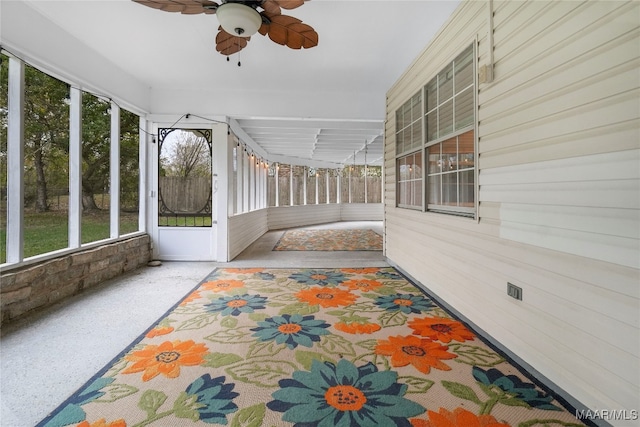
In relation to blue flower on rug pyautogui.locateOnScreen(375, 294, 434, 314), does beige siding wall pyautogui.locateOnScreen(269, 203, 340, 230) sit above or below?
above

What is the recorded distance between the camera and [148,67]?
4.24 meters

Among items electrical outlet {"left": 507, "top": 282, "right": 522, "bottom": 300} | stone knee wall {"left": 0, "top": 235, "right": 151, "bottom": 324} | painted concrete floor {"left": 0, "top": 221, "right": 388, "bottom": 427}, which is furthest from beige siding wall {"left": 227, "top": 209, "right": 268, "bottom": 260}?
electrical outlet {"left": 507, "top": 282, "right": 522, "bottom": 300}

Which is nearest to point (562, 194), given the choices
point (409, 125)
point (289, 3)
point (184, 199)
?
point (289, 3)

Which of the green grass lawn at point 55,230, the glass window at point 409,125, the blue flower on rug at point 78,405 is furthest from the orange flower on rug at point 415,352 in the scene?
the green grass lawn at point 55,230

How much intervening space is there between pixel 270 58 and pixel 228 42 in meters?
1.31

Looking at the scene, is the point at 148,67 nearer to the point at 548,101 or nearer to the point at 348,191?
the point at 548,101

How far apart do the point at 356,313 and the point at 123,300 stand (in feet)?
8.49

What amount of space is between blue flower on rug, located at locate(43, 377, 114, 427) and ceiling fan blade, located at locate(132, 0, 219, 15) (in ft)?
8.44

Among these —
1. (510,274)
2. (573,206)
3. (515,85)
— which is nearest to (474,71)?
(515,85)

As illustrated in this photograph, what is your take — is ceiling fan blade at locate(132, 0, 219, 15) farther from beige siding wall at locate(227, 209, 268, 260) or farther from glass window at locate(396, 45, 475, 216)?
beige siding wall at locate(227, 209, 268, 260)

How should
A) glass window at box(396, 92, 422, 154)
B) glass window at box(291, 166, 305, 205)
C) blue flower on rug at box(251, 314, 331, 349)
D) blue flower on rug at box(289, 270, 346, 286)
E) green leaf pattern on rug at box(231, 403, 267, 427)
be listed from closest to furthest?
green leaf pattern on rug at box(231, 403, 267, 427)
blue flower on rug at box(251, 314, 331, 349)
glass window at box(396, 92, 422, 154)
blue flower on rug at box(289, 270, 346, 286)
glass window at box(291, 166, 305, 205)

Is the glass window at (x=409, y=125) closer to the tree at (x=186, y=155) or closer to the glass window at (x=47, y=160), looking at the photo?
the tree at (x=186, y=155)

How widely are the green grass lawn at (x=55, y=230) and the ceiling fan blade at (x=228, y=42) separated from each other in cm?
273

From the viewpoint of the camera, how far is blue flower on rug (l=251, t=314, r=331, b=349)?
2.33 metres
